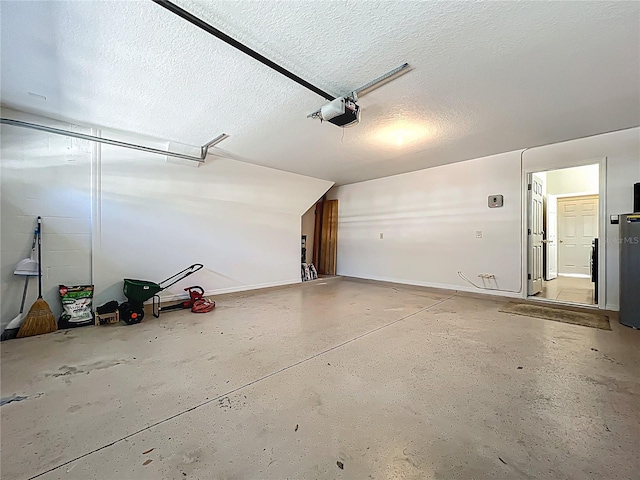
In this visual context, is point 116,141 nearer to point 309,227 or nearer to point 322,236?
point 309,227

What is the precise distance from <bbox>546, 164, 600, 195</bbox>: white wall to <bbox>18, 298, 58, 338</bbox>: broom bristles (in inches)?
389

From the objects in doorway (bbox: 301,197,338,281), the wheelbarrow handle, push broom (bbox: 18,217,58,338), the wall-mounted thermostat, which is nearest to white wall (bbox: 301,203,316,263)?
doorway (bbox: 301,197,338,281)

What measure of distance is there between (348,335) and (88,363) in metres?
2.42

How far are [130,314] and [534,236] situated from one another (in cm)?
627

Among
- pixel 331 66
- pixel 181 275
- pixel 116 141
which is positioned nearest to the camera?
pixel 331 66

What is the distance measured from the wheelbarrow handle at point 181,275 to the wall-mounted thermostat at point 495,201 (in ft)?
16.7

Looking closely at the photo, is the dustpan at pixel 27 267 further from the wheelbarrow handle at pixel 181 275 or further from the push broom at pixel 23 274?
the wheelbarrow handle at pixel 181 275

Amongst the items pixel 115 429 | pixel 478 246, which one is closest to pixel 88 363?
pixel 115 429

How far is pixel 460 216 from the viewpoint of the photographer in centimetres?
506

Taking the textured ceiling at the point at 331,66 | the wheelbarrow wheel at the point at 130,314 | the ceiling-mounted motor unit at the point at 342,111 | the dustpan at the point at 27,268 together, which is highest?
the textured ceiling at the point at 331,66

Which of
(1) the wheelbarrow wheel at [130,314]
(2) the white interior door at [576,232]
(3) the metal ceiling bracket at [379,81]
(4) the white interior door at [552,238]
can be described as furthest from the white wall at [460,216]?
(1) the wheelbarrow wheel at [130,314]

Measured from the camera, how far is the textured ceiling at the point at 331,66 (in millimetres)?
1737

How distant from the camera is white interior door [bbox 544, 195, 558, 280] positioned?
21.2ft

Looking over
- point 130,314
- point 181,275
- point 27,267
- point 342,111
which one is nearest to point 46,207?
point 27,267
